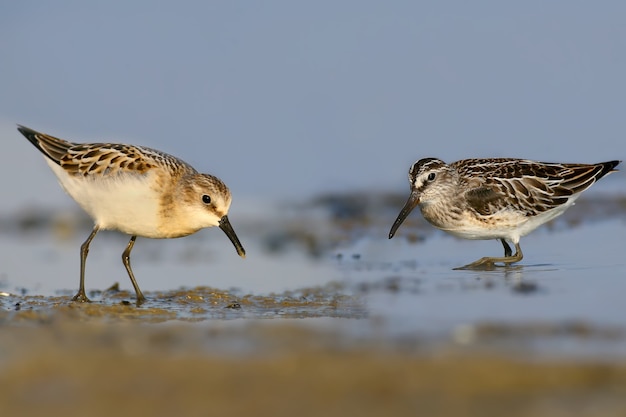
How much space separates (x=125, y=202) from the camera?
976 cm

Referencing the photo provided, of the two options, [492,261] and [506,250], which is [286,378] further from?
[506,250]

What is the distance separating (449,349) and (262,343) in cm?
116

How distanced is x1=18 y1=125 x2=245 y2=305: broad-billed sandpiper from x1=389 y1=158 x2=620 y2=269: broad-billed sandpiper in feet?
9.14

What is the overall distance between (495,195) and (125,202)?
14.6ft

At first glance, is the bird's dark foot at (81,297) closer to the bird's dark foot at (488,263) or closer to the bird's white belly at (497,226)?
the bird's dark foot at (488,263)

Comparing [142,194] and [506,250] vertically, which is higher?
[142,194]

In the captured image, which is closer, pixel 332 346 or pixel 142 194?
pixel 332 346

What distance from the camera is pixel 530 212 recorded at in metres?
12.0

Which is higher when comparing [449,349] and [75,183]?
[75,183]

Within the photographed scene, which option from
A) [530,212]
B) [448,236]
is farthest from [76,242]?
[530,212]

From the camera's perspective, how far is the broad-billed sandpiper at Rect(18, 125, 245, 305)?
9.79 metres

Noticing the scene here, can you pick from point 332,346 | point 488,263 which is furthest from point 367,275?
point 332,346

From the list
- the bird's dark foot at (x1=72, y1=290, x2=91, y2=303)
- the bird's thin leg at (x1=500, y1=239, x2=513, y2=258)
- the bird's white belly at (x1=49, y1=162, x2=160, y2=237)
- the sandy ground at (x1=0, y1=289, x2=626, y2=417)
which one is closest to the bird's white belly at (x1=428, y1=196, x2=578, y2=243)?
the bird's thin leg at (x1=500, y1=239, x2=513, y2=258)

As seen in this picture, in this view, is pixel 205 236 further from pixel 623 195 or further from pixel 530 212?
pixel 623 195
